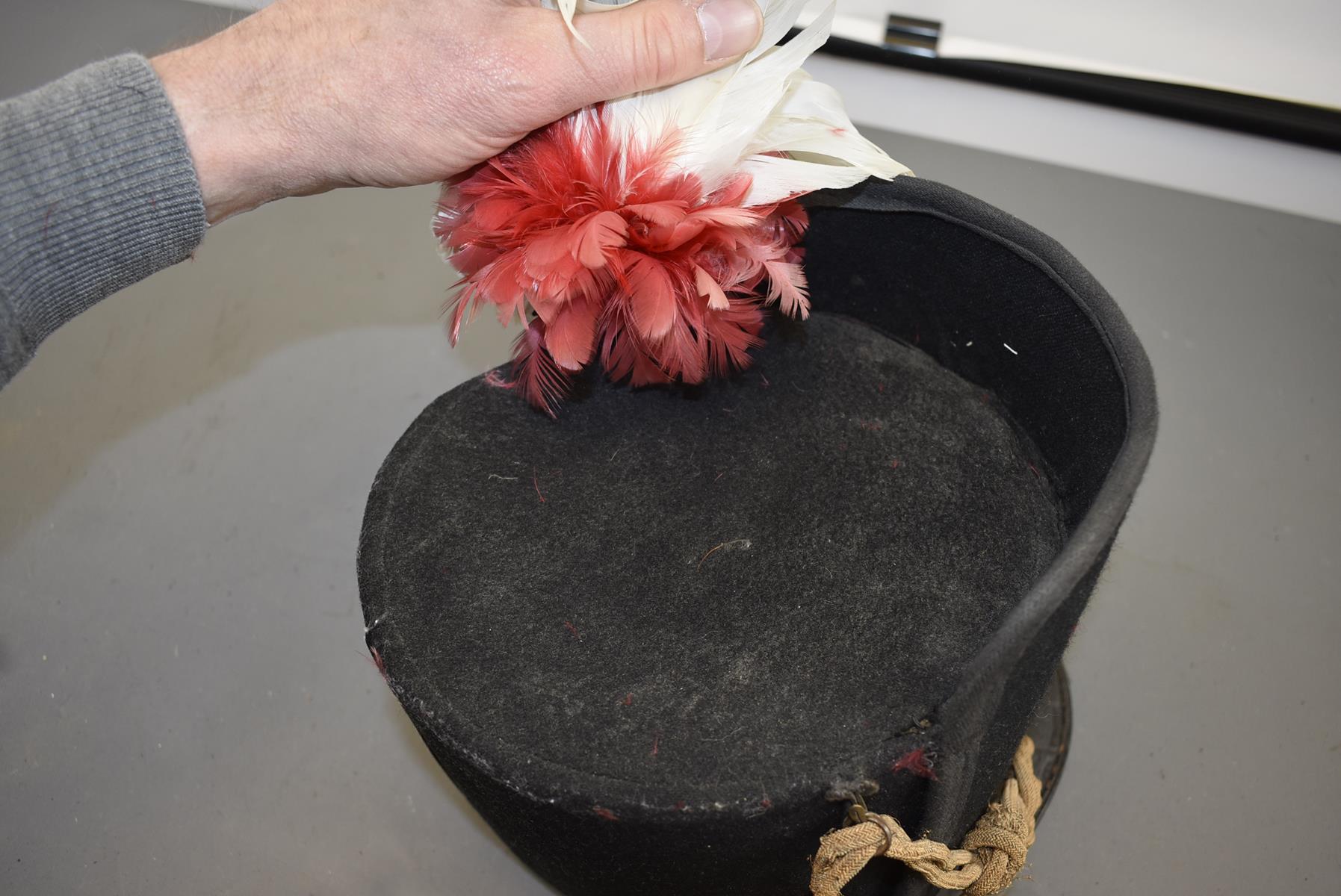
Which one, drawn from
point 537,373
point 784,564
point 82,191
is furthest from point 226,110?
point 784,564

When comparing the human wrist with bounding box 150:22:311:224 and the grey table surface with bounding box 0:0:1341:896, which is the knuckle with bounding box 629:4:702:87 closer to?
the human wrist with bounding box 150:22:311:224

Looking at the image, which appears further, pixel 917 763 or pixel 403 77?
pixel 403 77

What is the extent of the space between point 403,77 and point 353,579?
57 centimetres

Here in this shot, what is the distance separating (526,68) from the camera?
0.69 meters

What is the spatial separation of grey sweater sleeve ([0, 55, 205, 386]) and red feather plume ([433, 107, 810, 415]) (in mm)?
195

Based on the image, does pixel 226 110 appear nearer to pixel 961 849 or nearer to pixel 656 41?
pixel 656 41

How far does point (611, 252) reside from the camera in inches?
27.3

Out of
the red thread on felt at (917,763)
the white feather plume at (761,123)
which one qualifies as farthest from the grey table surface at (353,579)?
the white feather plume at (761,123)

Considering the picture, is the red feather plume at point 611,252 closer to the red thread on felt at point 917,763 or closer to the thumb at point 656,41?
the thumb at point 656,41

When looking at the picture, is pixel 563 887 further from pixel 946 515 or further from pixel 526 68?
pixel 526 68

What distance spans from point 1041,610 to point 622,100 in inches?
17.5

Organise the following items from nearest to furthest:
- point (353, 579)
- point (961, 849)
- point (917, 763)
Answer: point (917, 763) < point (961, 849) < point (353, 579)

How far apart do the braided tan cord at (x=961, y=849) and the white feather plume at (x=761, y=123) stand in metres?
0.42

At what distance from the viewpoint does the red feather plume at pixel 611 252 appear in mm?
696
